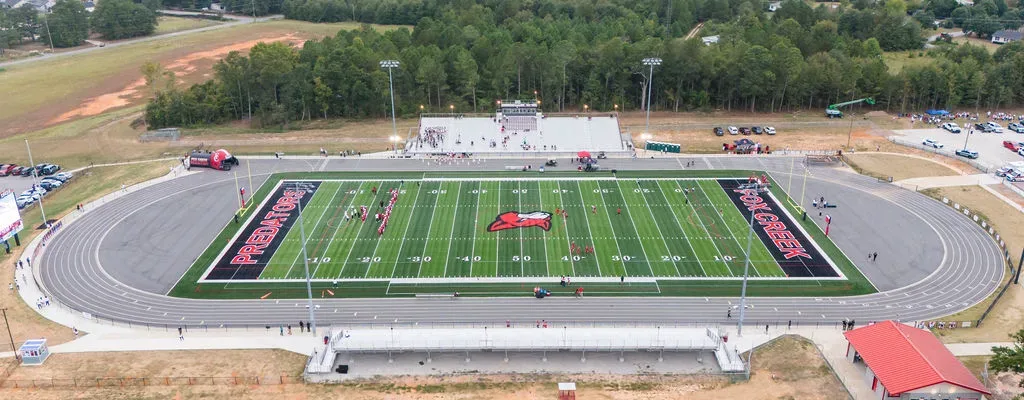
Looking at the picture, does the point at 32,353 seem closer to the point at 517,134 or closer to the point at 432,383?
the point at 432,383

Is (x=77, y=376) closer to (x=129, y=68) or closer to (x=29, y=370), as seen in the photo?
(x=29, y=370)

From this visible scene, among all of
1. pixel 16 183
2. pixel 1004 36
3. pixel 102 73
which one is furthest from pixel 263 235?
pixel 1004 36

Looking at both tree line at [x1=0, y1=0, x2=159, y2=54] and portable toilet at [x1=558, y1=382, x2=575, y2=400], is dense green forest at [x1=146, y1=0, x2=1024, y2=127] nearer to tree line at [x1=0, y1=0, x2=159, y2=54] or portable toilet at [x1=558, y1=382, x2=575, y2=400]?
portable toilet at [x1=558, y1=382, x2=575, y2=400]

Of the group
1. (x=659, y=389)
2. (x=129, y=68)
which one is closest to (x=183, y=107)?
(x=129, y=68)

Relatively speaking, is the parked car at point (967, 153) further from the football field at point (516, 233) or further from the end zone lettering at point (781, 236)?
the end zone lettering at point (781, 236)

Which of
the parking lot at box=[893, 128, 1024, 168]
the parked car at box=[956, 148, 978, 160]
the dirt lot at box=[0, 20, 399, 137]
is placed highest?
the dirt lot at box=[0, 20, 399, 137]

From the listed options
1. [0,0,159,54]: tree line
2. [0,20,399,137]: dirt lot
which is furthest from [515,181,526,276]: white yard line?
[0,0,159,54]: tree line
